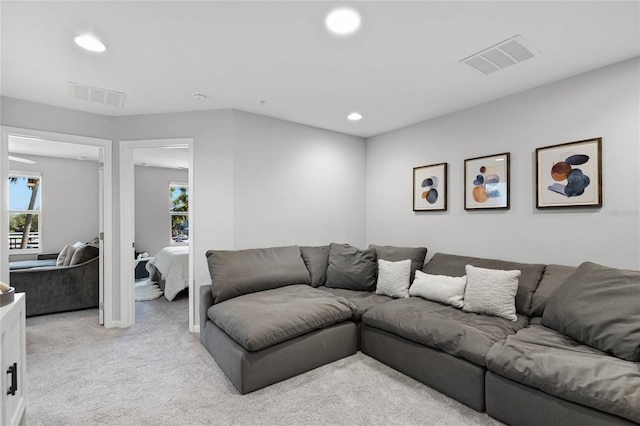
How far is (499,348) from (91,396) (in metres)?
2.78

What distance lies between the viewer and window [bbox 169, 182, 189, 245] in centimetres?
739

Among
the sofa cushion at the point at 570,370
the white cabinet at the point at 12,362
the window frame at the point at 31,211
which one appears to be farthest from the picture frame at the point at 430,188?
the window frame at the point at 31,211

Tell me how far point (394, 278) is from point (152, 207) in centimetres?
608

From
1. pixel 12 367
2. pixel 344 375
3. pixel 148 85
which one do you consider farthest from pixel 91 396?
pixel 148 85

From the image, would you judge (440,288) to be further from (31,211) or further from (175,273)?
(31,211)

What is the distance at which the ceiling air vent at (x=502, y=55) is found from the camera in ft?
6.88

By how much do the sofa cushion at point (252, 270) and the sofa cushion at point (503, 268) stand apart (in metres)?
1.45

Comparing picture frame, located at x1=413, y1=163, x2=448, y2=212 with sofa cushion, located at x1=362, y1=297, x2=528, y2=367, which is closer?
sofa cushion, located at x1=362, y1=297, x2=528, y2=367

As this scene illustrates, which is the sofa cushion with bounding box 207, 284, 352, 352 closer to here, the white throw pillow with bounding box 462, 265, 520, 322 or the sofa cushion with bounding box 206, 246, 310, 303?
the sofa cushion with bounding box 206, 246, 310, 303

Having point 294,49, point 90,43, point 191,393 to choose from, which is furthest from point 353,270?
point 90,43

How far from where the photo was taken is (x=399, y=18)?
1.82m

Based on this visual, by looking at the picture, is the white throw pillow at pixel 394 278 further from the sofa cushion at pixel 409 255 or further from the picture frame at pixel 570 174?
the picture frame at pixel 570 174

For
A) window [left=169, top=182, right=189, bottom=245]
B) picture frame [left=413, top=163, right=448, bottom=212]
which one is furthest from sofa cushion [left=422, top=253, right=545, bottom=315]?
window [left=169, top=182, right=189, bottom=245]

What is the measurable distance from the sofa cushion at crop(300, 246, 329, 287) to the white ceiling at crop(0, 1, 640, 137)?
1.73 metres
